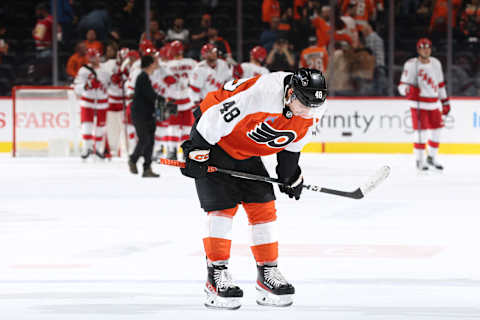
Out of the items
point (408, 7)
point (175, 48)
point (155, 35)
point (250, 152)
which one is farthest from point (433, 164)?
point (250, 152)

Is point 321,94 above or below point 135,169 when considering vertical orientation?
above

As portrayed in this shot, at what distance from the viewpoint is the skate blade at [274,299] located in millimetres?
3791

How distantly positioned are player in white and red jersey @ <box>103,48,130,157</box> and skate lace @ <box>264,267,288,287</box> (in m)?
9.18

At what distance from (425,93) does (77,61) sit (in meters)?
6.13

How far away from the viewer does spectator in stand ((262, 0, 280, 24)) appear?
48.7 feet

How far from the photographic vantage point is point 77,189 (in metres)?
8.95

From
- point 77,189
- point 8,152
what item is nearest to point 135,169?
point 77,189

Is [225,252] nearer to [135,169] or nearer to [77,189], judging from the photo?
[77,189]

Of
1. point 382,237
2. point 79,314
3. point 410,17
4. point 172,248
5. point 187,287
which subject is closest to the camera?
point 79,314

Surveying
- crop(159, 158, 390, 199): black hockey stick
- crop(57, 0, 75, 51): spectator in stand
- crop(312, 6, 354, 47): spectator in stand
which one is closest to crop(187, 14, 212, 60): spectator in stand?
crop(312, 6, 354, 47): spectator in stand

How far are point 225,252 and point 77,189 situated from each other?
531cm

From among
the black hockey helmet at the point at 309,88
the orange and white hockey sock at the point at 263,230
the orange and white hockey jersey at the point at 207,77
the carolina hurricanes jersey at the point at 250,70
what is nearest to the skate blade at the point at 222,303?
the orange and white hockey sock at the point at 263,230

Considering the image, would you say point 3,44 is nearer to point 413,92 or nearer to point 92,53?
point 92,53

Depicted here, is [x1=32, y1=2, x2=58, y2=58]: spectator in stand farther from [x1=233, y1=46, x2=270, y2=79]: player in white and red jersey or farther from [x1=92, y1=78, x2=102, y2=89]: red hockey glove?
[x1=233, y1=46, x2=270, y2=79]: player in white and red jersey
